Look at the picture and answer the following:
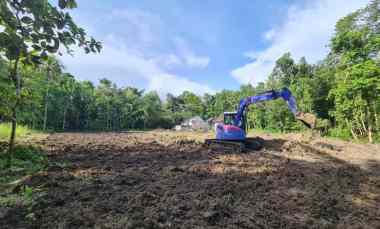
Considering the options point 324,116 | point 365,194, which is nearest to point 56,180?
point 365,194

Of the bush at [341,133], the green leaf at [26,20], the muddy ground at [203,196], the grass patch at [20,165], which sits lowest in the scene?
the muddy ground at [203,196]

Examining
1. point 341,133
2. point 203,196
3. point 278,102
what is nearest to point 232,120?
point 203,196

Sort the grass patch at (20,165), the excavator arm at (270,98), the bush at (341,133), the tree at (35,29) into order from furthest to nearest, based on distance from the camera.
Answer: the bush at (341,133) < the excavator arm at (270,98) < the grass patch at (20,165) < the tree at (35,29)

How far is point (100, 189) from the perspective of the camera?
4059 millimetres

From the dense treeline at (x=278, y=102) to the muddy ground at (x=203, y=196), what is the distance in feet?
6.11

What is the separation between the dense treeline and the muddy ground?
186 cm

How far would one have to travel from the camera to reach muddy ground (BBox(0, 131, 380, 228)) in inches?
114

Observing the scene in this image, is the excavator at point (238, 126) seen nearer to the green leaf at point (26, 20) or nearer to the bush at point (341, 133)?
the green leaf at point (26, 20)

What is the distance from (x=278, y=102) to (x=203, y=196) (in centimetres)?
2285

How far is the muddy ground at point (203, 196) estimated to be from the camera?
2.91 meters

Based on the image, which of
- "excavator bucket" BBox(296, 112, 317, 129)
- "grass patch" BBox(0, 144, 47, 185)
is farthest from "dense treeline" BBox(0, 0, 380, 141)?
"excavator bucket" BBox(296, 112, 317, 129)

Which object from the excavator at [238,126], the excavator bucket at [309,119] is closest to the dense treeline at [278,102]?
the excavator at [238,126]

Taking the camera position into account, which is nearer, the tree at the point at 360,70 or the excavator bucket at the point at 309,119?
the excavator bucket at the point at 309,119

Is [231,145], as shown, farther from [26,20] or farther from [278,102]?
[278,102]
